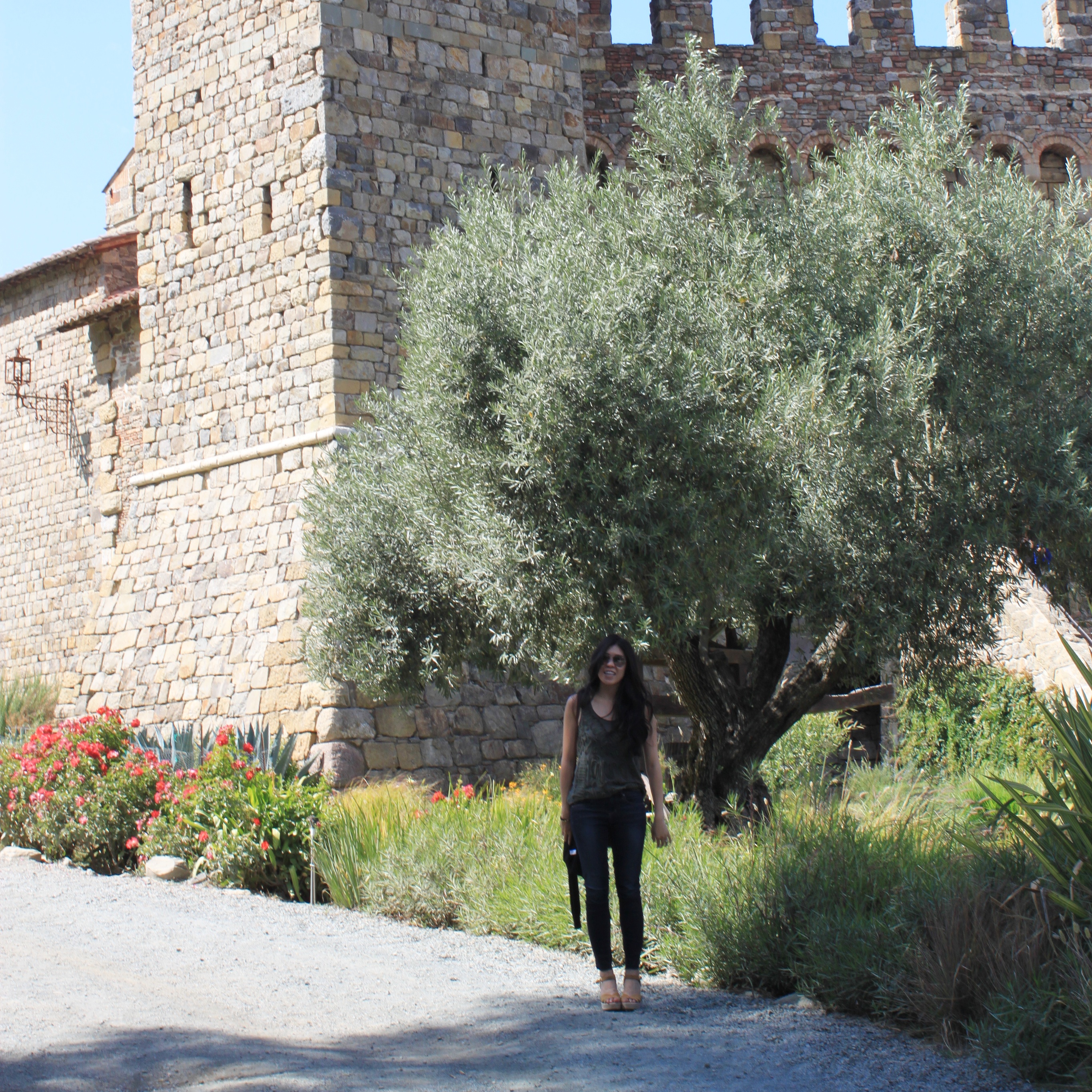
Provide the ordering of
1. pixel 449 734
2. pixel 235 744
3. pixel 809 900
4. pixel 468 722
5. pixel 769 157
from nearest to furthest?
1. pixel 809 900
2. pixel 235 744
3. pixel 449 734
4. pixel 468 722
5. pixel 769 157

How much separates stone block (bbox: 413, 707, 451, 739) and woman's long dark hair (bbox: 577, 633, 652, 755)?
5.29m

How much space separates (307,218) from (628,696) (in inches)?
285

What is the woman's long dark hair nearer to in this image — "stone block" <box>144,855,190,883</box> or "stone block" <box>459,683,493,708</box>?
"stone block" <box>144,855,190,883</box>

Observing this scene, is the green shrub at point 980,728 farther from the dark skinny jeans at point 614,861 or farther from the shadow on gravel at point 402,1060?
the shadow on gravel at point 402,1060

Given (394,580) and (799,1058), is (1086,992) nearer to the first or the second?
(799,1058)

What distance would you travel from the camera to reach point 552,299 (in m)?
7.15

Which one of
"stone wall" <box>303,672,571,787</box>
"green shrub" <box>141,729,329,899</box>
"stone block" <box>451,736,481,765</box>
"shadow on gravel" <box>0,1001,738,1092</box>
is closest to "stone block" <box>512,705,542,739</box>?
"stone wall" <box>303,672,571,787</box>

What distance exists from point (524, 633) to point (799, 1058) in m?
3.49

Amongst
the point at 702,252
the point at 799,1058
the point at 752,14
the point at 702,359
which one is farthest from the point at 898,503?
the point at 752,14

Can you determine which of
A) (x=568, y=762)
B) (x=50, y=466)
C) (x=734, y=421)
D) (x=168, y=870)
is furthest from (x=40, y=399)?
(x=568, y=762)

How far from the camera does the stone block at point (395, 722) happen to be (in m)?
10.3

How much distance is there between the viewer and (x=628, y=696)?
5.39m

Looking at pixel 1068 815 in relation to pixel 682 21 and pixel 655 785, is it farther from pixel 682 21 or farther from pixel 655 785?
pixel 682 21

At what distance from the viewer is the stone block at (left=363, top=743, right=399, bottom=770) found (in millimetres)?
10133
